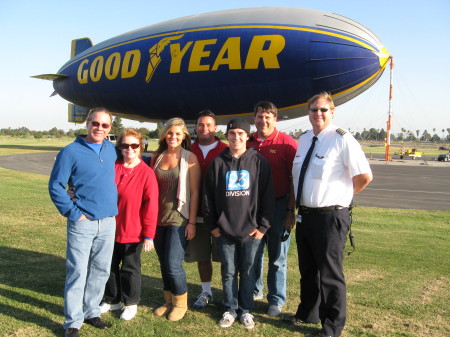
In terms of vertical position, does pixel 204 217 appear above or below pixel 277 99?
below

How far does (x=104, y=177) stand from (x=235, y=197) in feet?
3.96

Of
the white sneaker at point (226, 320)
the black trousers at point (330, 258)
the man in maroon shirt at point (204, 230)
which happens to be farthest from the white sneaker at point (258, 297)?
the black trousers at point (330, 258)

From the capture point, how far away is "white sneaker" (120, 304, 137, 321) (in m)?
3.70

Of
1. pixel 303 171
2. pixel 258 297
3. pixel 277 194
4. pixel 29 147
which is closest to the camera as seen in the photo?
pixel 303 171

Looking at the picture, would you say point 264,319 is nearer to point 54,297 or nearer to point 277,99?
point 54,297

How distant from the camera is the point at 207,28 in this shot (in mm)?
19250

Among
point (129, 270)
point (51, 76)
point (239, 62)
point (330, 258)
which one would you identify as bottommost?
point (129, 270)

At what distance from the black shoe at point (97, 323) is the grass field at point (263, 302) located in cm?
6

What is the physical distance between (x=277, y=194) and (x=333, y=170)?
745 mm

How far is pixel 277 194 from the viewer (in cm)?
404

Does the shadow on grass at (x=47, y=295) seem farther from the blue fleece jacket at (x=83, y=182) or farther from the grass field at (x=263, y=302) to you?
the blue fleece jacket at (x=83, y=182)

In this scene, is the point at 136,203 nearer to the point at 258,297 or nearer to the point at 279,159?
the point at 279,159

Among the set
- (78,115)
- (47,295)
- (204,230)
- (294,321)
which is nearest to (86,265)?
(47,295)

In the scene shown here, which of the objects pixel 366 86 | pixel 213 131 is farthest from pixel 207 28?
pixel 213 131
